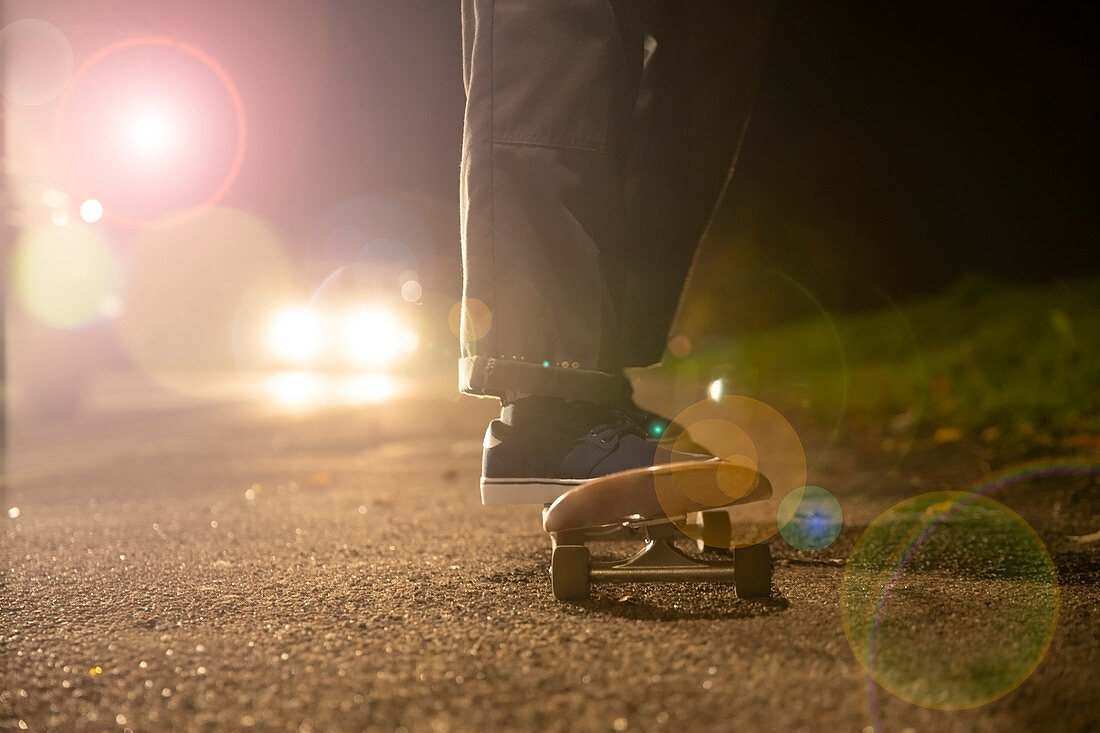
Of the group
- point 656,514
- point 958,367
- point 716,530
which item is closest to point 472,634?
point 656,514

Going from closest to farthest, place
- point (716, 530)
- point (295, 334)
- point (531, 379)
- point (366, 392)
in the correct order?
point (531, 379) → point (716, 530) → point (366, 392) → point (295, 334)

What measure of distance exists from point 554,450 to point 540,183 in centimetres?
50

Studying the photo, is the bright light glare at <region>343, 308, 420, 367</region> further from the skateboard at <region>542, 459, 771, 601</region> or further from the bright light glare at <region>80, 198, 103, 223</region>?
the skateboard at <region>542, 459, 771, 601</region>

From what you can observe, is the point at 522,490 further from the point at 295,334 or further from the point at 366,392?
the point at 295,334

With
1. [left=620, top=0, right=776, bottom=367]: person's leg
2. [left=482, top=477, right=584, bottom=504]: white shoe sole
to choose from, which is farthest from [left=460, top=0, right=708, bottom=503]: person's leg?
[left=620, top=0, right=776, bottom=367]: person's leg

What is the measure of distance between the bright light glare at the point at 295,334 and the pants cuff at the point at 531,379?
2226 centimetres

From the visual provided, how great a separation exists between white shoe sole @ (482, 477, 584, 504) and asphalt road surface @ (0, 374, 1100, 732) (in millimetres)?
157

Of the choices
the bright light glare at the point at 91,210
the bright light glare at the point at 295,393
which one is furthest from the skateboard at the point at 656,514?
the bright light glare at the point at 91,210

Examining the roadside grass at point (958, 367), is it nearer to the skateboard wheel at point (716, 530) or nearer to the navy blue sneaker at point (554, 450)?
the skateboard wheel at point (716, 530)

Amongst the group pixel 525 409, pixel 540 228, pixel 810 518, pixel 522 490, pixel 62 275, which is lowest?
pixel 810 518

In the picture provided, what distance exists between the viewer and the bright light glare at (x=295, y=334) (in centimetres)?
2364

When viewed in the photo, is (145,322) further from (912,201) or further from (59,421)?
(912,201)

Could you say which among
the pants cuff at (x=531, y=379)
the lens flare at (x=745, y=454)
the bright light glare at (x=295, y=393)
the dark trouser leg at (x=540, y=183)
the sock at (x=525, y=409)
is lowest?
the bright light glare at (x=295, y=393)

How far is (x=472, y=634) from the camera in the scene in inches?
49.2
